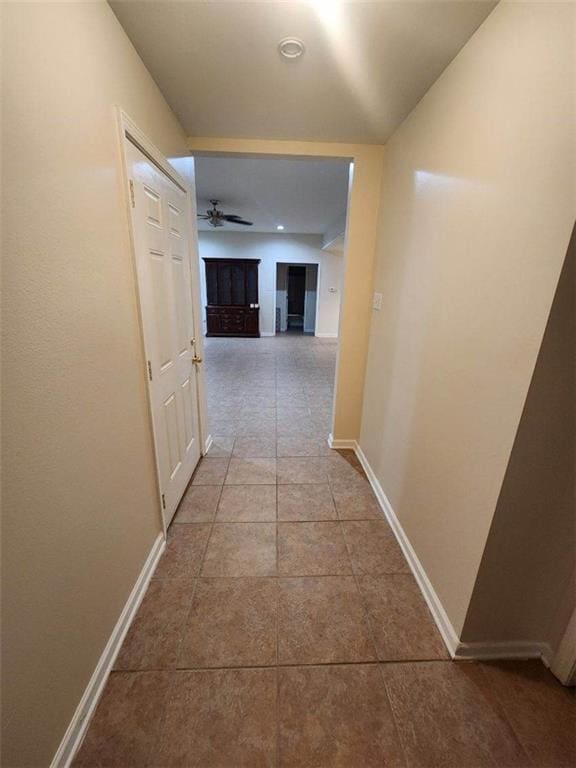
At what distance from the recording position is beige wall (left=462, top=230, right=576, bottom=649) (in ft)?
2.86

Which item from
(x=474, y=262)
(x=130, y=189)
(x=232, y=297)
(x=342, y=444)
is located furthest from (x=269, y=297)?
(x=474, y=262)

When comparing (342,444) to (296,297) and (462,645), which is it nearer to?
(462,645)

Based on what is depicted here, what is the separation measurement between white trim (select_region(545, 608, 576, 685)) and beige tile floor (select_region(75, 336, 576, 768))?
0.15 ft

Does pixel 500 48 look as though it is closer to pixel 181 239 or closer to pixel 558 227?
pixel 558 227

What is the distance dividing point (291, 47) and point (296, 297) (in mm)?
9419

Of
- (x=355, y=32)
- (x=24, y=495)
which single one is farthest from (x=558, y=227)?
(x=24, y=495)

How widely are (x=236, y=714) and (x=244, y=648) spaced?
20 centimetres

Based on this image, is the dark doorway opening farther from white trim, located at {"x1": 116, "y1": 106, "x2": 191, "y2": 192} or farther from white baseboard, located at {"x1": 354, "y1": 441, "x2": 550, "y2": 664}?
white baseboard, located at {"x1": 354, "y1": 441, "x2": 550, "y2": 664}

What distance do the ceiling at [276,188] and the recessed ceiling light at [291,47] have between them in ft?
3.25

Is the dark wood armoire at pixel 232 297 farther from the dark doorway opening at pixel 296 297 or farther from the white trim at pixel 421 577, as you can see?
the white trim at pixel 421 577

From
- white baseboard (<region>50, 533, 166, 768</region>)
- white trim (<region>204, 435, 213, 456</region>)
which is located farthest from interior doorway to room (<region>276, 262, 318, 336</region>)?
white baseboard (<region>50, 533, 166, 768</region>)

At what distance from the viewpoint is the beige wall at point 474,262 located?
85 cm

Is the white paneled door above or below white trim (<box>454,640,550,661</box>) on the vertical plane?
above

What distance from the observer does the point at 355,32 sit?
121 cm
